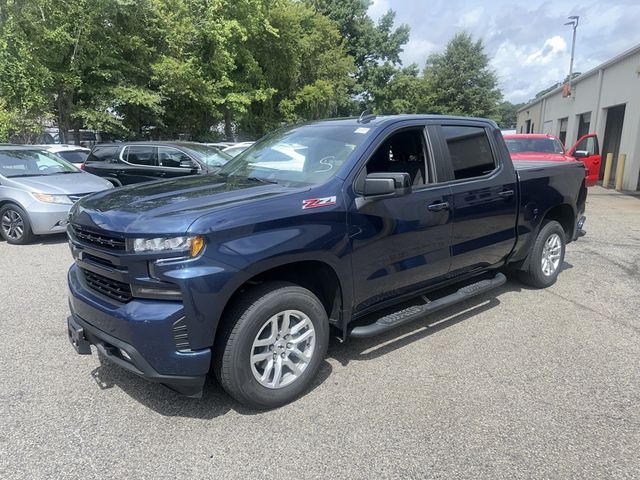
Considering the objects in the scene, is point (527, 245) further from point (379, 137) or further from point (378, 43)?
point (378, 43)

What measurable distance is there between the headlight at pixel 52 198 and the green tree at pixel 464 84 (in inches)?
1592

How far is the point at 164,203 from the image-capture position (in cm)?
307

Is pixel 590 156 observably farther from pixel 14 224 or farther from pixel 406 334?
pixel 14 224

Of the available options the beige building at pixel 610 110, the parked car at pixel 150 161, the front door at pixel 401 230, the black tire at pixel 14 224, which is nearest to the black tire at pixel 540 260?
the front door at pixel 401 230

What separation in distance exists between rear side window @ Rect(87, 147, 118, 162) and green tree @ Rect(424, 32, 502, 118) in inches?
1472

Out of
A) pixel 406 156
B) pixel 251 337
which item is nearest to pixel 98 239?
pixel 251 337

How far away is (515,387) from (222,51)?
72.9ft

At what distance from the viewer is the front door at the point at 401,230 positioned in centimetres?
346

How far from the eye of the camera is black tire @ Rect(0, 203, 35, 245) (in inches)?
306

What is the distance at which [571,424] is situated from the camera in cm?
301

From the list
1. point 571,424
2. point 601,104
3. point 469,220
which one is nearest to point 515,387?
point 571,424

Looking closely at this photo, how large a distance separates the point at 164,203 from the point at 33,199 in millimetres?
5948

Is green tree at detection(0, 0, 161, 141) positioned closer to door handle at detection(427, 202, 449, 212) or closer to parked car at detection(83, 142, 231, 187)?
parked car at detection(83, 142, 231, 187)

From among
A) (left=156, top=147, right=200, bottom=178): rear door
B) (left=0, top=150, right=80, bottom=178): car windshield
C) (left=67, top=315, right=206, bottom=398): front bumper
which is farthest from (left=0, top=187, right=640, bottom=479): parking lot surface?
(left=156, top=147, right=200, bottom=178): rear door
